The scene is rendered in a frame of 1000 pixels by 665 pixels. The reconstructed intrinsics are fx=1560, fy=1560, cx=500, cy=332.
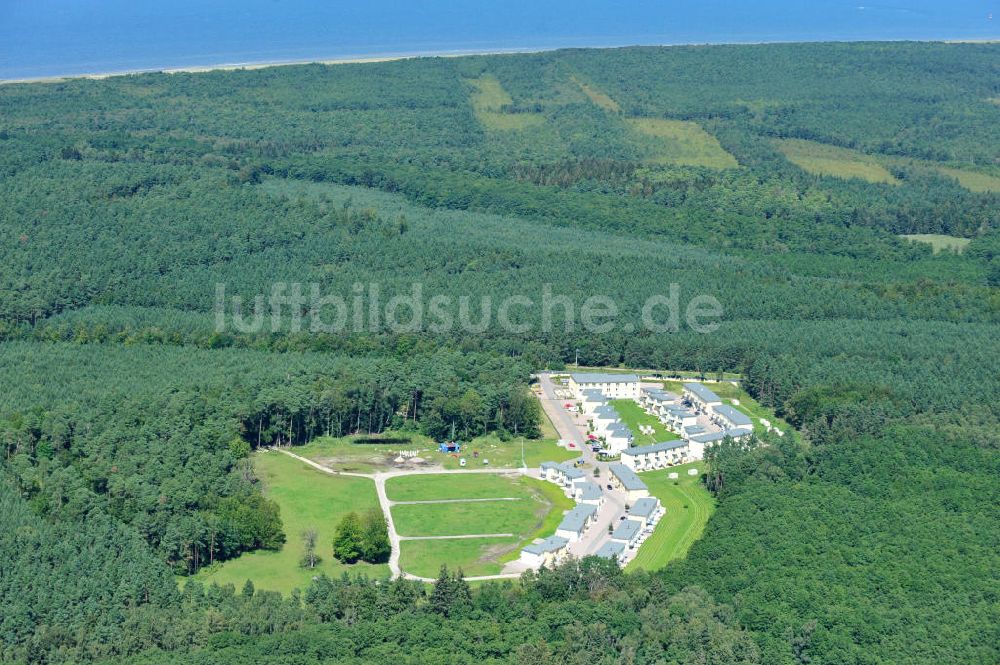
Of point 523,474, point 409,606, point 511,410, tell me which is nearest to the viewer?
point 409,606

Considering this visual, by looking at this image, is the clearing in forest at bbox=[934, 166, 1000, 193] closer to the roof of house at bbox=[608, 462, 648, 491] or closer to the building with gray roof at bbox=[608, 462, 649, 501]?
the roof of house at bbox=[608, 462, 648, 491]

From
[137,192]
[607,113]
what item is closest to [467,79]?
[607,113]

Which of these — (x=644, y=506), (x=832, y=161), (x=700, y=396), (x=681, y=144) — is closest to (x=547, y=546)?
(x=644, y=506)

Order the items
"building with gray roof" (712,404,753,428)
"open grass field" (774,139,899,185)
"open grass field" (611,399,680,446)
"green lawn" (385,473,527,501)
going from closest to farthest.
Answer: "green lawn" (385,473,527,501) < "open grass field" (611,399,680,446) < "building with gray roof" (712,404,753,428) < "open grass field" (774,139,899,185)

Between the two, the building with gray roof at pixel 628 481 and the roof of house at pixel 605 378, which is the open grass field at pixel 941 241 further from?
the building with gray roof at pixel 628 481

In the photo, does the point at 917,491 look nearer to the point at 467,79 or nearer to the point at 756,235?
the point at 756,235

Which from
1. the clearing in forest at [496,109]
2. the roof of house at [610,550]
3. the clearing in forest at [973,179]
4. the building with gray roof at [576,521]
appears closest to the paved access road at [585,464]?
the building with gray roof at [576,521]

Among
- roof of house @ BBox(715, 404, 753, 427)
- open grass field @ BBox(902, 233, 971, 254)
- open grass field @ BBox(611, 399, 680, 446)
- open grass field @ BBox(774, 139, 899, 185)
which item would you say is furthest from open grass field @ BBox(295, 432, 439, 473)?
open grass field @ BBox(774, 139, 899, 185)
